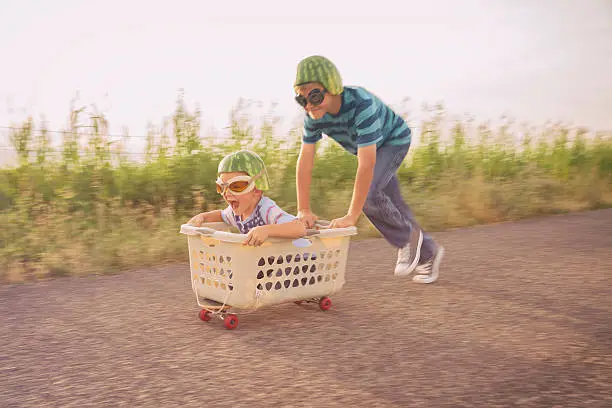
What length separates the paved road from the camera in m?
2.48

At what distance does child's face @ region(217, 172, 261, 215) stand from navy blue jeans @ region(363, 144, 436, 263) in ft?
2.76

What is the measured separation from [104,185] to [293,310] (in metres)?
3.39

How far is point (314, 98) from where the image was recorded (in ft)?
11.8

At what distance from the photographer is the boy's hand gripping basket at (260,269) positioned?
10.6 ft

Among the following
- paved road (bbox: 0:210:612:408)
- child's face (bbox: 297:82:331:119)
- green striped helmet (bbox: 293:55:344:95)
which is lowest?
paved road (bbox: 0:210:612:408)

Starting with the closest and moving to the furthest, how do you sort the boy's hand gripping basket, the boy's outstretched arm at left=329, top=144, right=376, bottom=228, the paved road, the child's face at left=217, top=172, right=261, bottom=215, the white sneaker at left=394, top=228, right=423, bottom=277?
the paved road → the boy's hand gripping basket → the child's face at left=217, top=172, right=261, bottom=215 → the boy's outstretched arm at left=329, top=144, right=376, bottom=228 → the white sneaker at left=394, top=228, right=423, bottom=277

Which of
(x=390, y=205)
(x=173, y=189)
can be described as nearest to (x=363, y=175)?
(x=390, y=205)

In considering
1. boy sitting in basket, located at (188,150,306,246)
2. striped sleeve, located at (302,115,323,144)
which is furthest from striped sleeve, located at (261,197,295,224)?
striped sleeve, located at (302,115,323,144)

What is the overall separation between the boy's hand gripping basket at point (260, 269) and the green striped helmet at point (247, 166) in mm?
334

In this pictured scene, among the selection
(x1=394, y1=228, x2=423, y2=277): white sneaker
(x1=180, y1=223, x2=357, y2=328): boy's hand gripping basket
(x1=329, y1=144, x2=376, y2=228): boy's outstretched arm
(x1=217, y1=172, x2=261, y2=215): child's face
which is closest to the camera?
(x1=180, y1=223, x2=357, y2=328): boy's hand gripping basket

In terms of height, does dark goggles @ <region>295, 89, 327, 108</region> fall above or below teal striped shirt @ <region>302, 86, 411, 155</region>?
above

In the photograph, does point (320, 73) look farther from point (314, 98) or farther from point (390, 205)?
point (390, 205)

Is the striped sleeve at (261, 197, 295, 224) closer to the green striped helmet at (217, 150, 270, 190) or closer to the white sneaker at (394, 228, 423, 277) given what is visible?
the green striped helmet at (217, 150, 270, 190)

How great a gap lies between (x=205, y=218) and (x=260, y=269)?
0.59m
